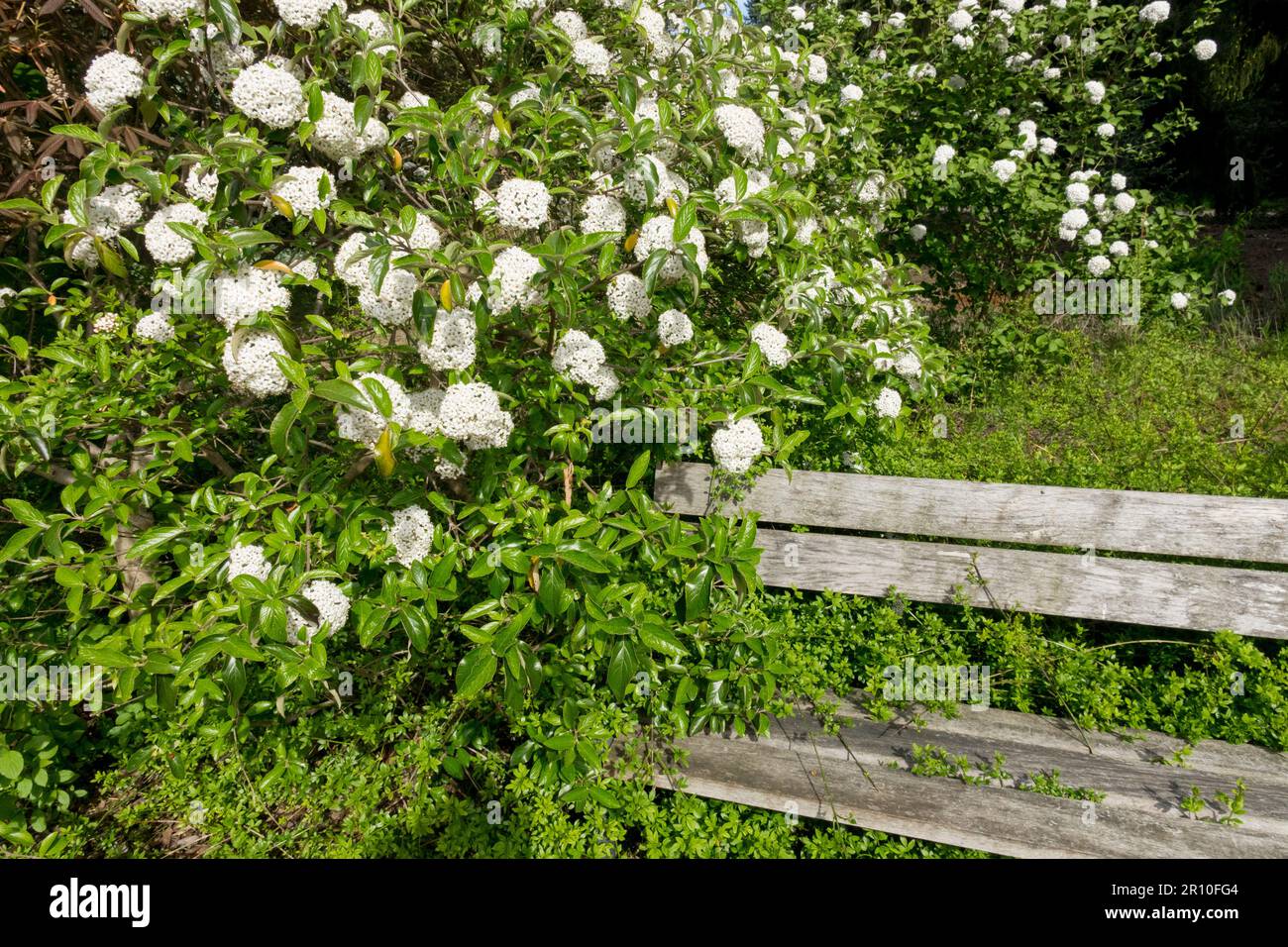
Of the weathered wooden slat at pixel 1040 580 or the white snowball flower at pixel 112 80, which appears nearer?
the white snowball flower at pixel 112 80

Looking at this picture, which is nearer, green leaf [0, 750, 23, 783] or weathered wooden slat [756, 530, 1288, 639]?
green leaf [0, 750, 23, 783]

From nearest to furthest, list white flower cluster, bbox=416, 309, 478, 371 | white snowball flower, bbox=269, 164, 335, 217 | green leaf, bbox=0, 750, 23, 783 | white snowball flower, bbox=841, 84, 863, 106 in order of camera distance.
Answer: white flower cluster, bbox=416, 309, 478, 371 < white snowball flower, bbox=269, 164, 335, 217 < green leaf, bbox=0, 750, 23, 783 < white snowball flower, bbox=841, 84, 863, 106

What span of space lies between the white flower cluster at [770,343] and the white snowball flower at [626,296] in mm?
424

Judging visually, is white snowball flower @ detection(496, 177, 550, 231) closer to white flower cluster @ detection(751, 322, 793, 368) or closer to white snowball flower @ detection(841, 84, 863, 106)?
white flower cluster @ detection(751, 322, 793, 368)

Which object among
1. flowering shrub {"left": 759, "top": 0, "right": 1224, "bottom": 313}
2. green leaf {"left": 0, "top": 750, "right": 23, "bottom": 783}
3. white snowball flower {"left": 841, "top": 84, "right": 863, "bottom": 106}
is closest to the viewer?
green leaf {"left": 0, "top": 750, "right": 23, "bottom": 783}

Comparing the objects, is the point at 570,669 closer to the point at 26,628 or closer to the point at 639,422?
the point at 639,422

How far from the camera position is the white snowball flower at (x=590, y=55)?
2291mm

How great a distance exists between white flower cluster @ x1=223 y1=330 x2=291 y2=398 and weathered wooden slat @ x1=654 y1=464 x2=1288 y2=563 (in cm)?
136

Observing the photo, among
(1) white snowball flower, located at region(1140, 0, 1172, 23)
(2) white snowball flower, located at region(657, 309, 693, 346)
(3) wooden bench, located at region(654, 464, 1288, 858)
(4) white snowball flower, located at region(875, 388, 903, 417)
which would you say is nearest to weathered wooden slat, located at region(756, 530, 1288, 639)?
(3) wooden bench, located at region(654, 464, 1288, 858)

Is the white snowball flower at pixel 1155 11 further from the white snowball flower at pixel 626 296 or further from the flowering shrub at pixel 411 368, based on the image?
the white snowball flower at pixel 626 296

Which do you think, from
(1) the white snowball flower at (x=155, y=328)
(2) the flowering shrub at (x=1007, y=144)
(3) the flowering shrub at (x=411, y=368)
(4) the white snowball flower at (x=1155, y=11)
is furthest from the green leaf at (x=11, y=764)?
(4) the white snowball flower at (x=1155, y=11)

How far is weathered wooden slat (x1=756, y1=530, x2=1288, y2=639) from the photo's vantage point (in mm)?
2316

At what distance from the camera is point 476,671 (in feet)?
5.44

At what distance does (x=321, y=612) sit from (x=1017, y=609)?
2.28 m
